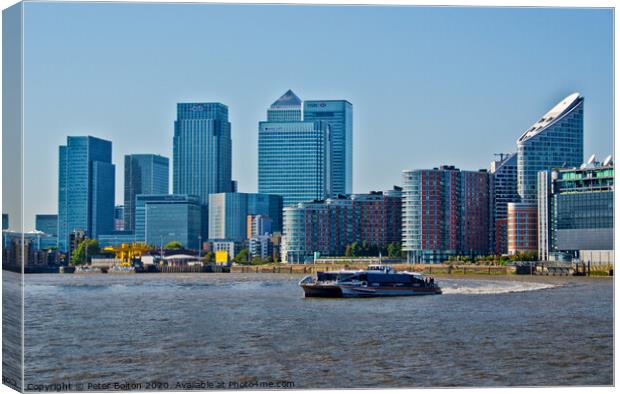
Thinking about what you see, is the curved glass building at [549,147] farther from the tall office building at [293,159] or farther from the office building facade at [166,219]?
the office building facade at [166,219]

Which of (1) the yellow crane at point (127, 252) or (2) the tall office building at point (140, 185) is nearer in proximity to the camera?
(1) the yellow crane at point (127, 252)

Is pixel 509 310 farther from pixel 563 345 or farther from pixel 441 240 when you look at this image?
pixel 441 240

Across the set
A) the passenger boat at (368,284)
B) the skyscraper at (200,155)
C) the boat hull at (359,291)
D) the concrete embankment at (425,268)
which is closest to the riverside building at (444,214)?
the concrete embankment at (425,268)

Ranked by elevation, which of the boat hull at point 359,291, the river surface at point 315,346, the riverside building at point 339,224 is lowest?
the river surface at point 315,346

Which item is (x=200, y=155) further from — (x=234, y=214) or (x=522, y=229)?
(x=522, y=229)

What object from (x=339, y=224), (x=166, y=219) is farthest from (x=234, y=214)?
(x=339, y=224)

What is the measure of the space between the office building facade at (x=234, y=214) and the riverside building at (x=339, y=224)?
555 inches

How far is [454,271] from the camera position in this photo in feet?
172

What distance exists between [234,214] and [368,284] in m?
54.1

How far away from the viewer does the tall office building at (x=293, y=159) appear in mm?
69000

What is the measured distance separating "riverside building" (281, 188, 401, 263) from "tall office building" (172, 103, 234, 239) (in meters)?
8.83

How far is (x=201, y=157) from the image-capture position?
84.9 meters

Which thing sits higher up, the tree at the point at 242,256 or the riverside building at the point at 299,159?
the riverside building at the point at 299,159

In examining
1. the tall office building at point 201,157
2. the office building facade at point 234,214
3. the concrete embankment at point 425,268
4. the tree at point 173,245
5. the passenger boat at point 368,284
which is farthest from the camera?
the office building facade at point 234,214
